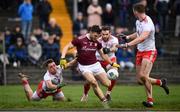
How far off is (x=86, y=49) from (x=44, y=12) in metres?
12.2

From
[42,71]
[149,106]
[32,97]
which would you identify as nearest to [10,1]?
[42,71]

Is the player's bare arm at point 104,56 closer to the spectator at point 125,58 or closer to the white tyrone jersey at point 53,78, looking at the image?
the white tyrone jersey at point 53,78

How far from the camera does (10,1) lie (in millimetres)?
32188

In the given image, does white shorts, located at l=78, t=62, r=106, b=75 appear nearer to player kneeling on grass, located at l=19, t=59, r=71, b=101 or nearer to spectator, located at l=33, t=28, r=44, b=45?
player kneeling on grass, located at l=19, t=59, r=71, b=101

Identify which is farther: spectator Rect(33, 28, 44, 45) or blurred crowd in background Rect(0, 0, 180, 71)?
spectator Rect(33, 28, 44, 45)

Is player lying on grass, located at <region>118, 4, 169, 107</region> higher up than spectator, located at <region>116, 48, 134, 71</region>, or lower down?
higher up

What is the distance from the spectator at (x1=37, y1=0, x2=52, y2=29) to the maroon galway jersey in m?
11.8

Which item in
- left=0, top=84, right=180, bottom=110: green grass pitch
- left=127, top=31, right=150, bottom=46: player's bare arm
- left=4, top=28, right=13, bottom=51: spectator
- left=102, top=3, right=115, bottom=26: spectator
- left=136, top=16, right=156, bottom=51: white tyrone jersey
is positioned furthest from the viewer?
left=102, top=3, right=115, bottom=26: spectator

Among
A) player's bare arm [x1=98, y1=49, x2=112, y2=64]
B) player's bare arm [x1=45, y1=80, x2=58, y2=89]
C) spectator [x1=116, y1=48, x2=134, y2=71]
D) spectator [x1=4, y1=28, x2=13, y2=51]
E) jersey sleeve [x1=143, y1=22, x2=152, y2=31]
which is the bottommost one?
spectator [x1=116, y1=48, x2=134, y2=71]

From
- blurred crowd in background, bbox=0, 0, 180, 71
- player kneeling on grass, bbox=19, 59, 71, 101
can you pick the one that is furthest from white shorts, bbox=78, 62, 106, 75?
blurred crowd in background, bbox=0, 0, 180, 71

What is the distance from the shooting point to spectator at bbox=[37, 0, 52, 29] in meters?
30.6

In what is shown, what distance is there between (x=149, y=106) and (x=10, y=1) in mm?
15538

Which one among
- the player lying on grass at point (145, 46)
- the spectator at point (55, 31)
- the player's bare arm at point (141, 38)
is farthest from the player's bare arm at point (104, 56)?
the spectator at point (55, 31)

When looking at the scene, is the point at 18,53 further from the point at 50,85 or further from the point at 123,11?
the point at 50,85
